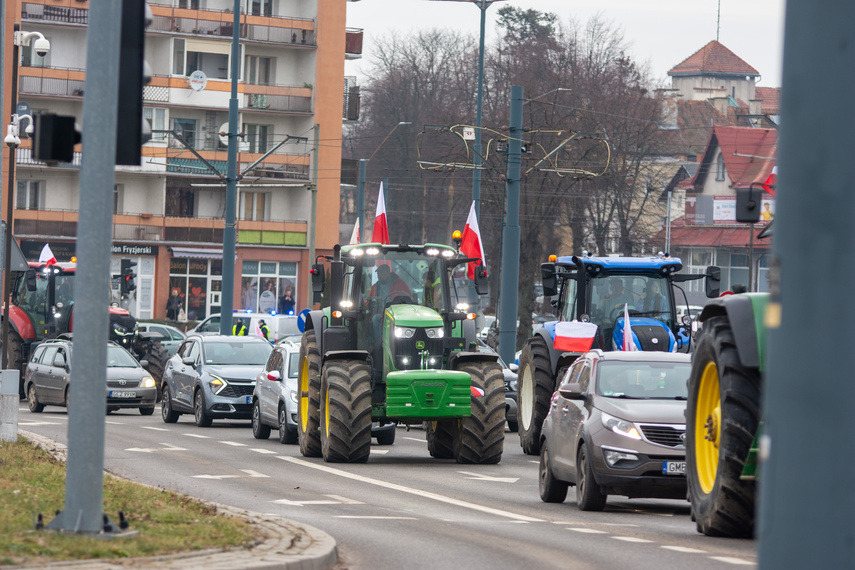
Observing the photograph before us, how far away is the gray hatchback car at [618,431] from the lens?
14.0 metres

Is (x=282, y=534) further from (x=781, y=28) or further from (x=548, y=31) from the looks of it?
(x=548, y=31)

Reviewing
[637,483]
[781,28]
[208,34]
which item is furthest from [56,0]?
[781,28]

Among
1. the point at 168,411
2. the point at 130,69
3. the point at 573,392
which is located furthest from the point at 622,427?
the point at 168,411

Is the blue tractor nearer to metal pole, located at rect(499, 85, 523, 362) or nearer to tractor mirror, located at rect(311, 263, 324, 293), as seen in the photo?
tractor mirror, located at rect(311, 263, 324, 293)

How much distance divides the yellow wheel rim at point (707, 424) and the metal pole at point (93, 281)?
4524mm

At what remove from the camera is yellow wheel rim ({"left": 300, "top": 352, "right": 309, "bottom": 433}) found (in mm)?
21906

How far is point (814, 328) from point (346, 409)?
14.7 m

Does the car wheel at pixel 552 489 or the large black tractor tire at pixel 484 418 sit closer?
the car wheel at pixel 552 489

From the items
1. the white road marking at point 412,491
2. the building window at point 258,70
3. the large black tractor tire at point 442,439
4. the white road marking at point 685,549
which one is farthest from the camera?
the building window at point 258,70

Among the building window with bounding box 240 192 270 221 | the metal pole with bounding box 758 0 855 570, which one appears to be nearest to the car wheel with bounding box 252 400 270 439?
the metal pole with bounding box 758 0 855 570

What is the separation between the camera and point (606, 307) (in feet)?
72.6

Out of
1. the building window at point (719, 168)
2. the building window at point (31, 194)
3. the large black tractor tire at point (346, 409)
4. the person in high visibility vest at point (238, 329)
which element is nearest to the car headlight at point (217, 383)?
the large black tractor tire at point (346, 409)

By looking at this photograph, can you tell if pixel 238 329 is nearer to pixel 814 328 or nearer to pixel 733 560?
pixel 733 560

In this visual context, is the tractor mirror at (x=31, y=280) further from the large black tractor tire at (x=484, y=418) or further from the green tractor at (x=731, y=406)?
the green tractor at (x=731, y=406)
